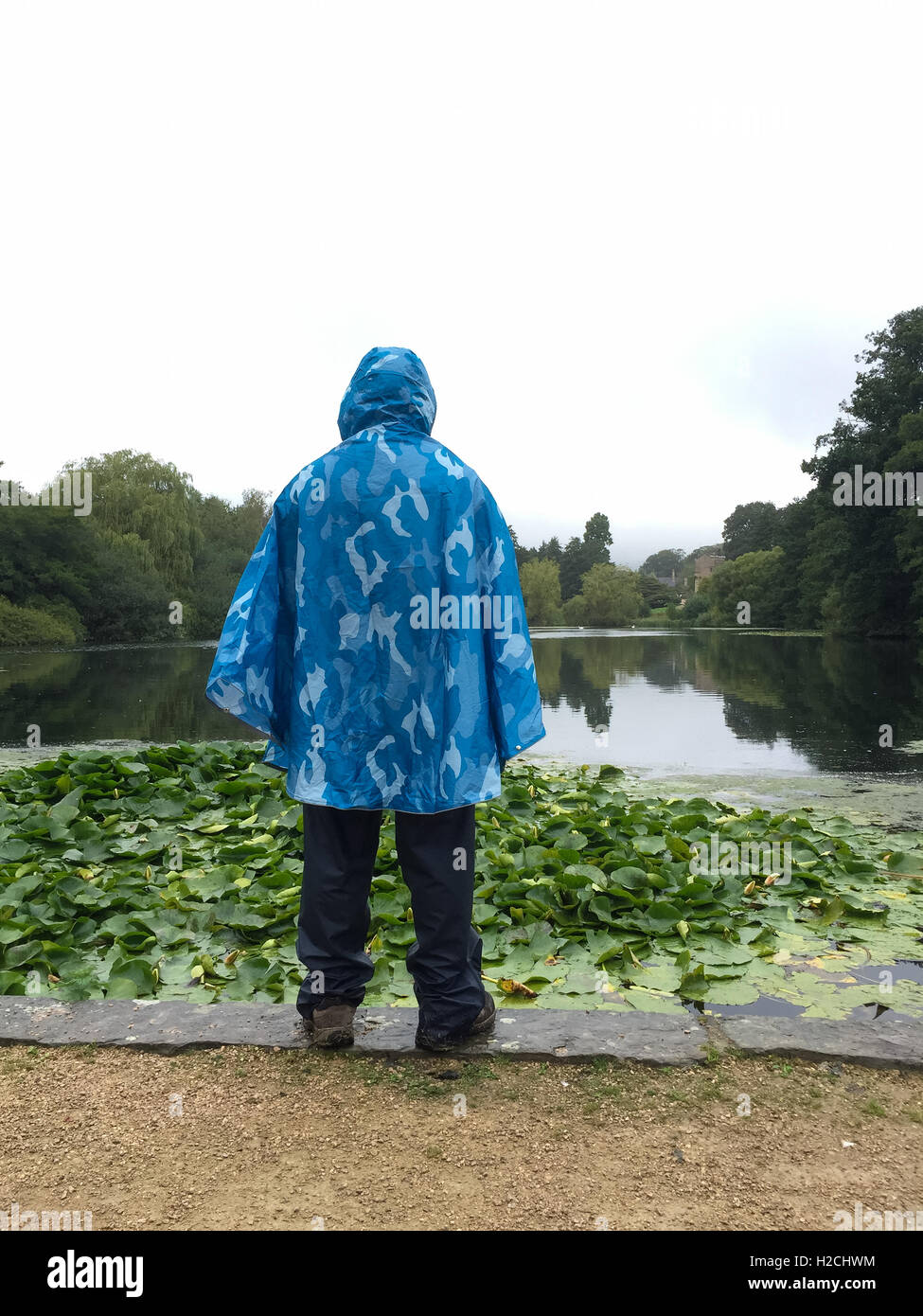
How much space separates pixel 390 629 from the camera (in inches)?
110

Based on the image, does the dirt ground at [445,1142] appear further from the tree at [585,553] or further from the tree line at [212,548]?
the tree at [585,553]

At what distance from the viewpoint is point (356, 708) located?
9.29 feet

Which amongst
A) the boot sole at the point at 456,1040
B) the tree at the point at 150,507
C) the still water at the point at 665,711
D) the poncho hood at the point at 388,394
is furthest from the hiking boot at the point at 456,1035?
the tree at the point at 150,507

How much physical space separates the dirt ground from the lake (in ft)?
19.3


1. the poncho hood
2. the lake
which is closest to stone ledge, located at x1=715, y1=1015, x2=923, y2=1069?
the poncho hood

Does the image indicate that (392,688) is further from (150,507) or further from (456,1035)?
(150,507)

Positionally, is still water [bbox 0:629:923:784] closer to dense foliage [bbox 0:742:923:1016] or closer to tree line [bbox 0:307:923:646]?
dense foliage [bbox 0:742:923:1016]

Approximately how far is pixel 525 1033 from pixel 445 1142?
0.58 meters

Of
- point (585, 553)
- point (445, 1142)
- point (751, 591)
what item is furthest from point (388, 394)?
point (585, 553)

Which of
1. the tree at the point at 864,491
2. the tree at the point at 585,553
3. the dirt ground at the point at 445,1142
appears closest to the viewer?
the dirt ground at the point at 445,1142

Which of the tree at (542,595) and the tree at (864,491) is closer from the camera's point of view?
the tree at (864,491)

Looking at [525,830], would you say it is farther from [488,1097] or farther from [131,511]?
[131,511]

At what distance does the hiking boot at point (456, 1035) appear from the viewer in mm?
2725

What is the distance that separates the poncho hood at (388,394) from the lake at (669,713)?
6026 mm
